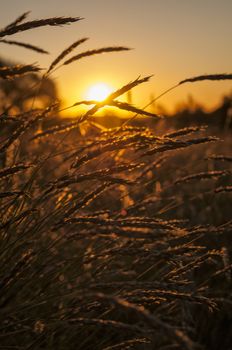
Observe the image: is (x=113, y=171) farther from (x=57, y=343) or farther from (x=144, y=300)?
(x=57, y=343)

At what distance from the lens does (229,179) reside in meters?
6.95

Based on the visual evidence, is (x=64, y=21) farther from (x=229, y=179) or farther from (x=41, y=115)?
(x=229, y=179)

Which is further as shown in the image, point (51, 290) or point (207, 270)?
point (207, 270)

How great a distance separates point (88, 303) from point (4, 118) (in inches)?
30.8

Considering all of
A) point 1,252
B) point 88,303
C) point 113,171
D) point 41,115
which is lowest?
point 88,303

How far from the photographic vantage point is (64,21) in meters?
1.88

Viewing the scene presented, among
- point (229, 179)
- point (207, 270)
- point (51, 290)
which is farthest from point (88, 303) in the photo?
point (229, 179)

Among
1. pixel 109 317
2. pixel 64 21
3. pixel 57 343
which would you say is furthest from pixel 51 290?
pixel 64 21

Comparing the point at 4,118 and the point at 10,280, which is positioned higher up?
the point at 4,118

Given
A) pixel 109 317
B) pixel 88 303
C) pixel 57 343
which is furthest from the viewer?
pixel 109 317

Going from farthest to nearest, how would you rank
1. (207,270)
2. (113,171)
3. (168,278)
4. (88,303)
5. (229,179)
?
(229,179) → (207,270) → (168,278) → (88,303) → (113,171)

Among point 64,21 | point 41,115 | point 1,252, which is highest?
point 64,21

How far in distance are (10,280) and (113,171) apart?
2.08ft

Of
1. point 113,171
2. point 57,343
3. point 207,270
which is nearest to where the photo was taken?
point 113,171
